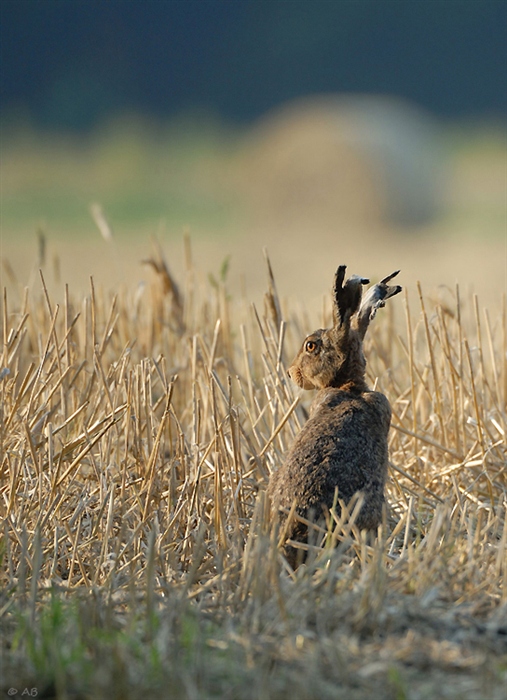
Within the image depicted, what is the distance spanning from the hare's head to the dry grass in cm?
32

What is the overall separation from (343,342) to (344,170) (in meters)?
15.7

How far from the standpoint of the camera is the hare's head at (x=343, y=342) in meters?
3.09

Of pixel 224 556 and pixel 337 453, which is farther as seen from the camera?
pixel 337 453

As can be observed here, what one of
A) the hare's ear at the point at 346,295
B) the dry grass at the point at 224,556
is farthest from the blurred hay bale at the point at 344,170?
the hare's ear at the point at 346,295

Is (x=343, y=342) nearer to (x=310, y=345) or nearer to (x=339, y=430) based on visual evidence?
(x=310, y=345)

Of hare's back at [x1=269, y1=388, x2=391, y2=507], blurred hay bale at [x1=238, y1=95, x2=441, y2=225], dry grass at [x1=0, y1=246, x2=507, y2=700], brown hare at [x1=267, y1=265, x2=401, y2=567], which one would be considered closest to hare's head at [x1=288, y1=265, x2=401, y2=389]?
brown hare at [x1=267, y1=265, x2=401, y2=567]

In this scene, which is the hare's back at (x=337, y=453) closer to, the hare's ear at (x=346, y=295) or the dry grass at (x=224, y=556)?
the dry grass at (x=224, y=556)

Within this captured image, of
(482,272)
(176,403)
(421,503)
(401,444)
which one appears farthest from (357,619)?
(482,272)

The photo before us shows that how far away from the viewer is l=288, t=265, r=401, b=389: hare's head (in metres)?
3.09

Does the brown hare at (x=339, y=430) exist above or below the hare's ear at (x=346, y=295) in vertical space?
below

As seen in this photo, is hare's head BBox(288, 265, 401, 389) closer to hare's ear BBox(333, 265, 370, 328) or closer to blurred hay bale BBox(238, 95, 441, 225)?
hare's ear BBox(333, 265, 370, 328)

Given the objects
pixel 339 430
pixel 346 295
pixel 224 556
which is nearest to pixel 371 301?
pixel 346 295

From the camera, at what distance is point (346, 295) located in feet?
10.1

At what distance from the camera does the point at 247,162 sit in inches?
774
